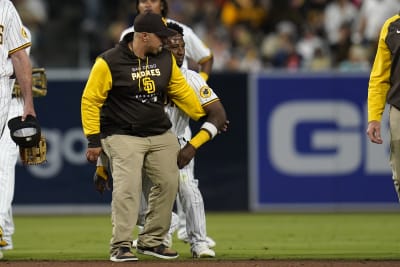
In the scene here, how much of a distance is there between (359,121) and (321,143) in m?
0.62

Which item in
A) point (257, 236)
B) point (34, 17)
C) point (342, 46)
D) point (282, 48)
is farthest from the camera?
point (34, 17)

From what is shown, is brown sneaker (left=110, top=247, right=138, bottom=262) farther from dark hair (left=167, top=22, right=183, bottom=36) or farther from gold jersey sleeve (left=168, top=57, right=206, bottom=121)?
dark hair (left=167, top=22, right=183, bottom=36)

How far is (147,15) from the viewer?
929 cm

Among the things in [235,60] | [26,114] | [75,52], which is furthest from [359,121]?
[26,114]

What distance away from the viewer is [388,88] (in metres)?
9.16

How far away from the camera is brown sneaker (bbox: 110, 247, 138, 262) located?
930 centimetres

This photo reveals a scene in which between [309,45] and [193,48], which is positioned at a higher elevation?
[309,45]

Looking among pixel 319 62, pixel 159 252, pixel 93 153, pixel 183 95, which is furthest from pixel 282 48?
pixel 93 153

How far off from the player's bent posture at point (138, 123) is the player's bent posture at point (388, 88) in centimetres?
134

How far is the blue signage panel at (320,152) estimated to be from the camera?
52.3ft

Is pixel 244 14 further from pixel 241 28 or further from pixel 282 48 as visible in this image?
pixel 282 48

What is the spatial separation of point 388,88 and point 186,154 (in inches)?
69.2

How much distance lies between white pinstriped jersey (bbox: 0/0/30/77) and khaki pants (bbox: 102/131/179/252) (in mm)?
1060

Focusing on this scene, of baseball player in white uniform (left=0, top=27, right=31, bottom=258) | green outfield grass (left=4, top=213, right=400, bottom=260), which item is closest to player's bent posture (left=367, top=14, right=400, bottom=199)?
green outfield grass (left=4, top=213, right=400, bottom=260)
